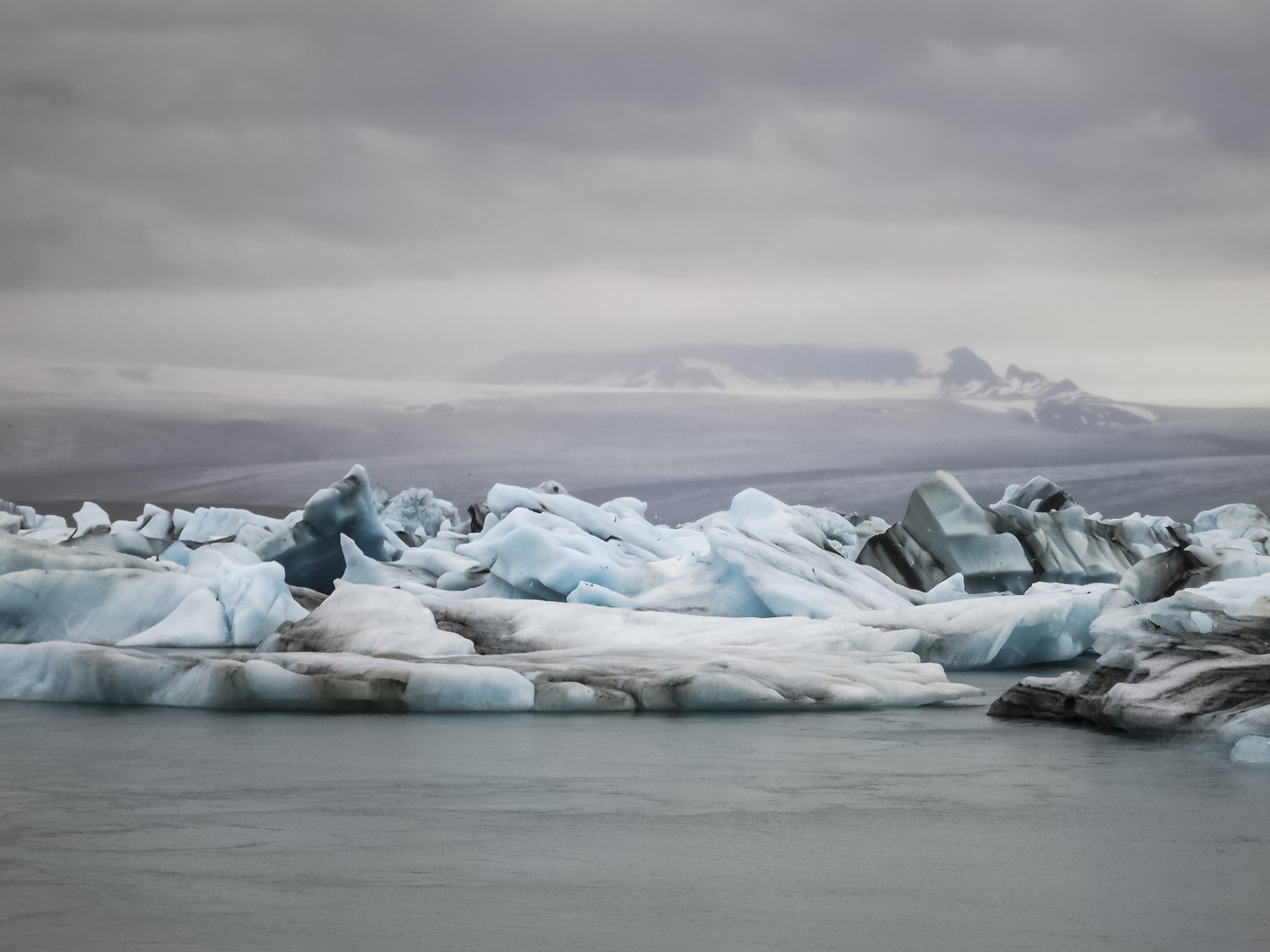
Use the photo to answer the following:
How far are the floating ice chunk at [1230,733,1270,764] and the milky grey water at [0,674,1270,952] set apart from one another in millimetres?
79

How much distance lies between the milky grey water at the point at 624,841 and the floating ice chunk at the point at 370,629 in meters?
2.44

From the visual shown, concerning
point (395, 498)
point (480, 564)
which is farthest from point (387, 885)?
point (395, 498)

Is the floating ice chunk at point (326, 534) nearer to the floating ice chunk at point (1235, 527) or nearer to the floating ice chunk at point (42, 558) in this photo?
the floating ice chunk at point (42, 558)

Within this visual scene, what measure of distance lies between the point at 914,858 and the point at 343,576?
1118cm

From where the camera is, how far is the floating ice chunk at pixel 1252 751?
533 cm

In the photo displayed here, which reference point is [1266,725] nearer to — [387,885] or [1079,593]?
[387,885]

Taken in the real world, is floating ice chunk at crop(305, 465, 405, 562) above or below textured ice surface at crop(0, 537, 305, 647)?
above

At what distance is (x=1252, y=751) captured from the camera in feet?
17.6

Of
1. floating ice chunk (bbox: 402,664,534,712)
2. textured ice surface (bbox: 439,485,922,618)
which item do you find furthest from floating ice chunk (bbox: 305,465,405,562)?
floating ice chunk (bbox: 402,664,534,712)

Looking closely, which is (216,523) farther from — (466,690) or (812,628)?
(466,690)

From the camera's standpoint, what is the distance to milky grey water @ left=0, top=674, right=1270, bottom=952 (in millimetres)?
2971

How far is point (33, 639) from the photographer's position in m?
10.2

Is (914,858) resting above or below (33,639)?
above

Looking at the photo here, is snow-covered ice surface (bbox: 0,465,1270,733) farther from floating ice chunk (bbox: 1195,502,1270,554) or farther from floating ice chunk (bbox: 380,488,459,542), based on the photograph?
floating ice chunk (bbox: 380,488,459,542)
